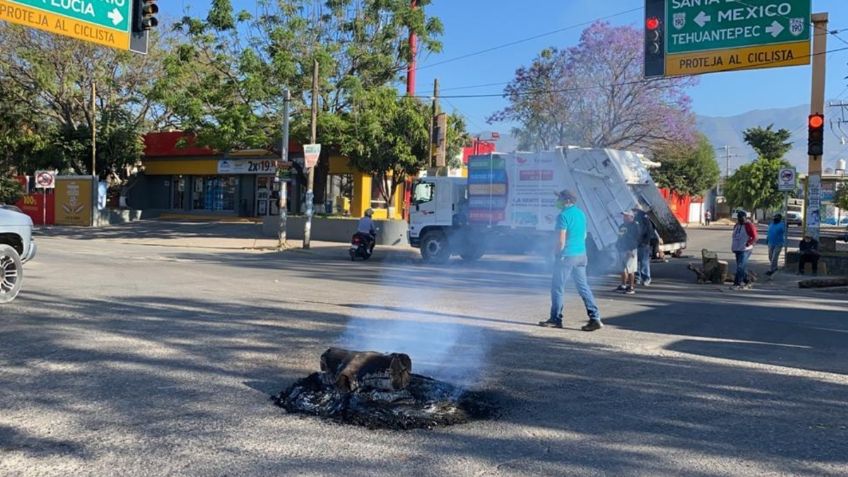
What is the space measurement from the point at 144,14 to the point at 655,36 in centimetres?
1174

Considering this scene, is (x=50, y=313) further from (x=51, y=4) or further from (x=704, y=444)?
(x=704, y=444)

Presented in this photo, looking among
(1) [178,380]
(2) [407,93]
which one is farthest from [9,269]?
(2) [407,93]

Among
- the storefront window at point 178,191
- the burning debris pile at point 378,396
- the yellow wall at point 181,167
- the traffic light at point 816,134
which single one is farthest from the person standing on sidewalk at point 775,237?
the storefront window at point 178,191

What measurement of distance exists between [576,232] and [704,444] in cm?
451

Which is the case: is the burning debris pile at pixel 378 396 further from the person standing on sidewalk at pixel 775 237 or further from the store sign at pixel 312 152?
the store sign at pixel 312 152

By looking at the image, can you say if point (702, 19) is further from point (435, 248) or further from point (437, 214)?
point (435, 248)

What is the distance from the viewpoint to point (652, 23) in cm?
1683

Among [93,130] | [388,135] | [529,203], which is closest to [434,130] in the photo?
[388,135]

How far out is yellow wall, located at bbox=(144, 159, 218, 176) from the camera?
3844 centimetres

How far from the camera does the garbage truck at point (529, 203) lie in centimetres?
1616

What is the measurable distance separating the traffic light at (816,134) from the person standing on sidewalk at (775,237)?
176cm

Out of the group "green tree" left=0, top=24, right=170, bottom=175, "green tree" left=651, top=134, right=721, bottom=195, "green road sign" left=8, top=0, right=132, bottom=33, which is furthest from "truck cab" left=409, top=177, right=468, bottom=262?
"green tree" left=651, top=134, right=721, bottom=195

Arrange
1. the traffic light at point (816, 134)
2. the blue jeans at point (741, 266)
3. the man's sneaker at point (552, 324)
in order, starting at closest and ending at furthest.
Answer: the man's sneaker at point (552, 324) → the blue jeans at point (741, 266) → the traffic light at point (816, 134)

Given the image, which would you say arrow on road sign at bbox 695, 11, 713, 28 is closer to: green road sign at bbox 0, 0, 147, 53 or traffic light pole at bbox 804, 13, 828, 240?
traffic light pole at bbox 804, 13, 828, 240
